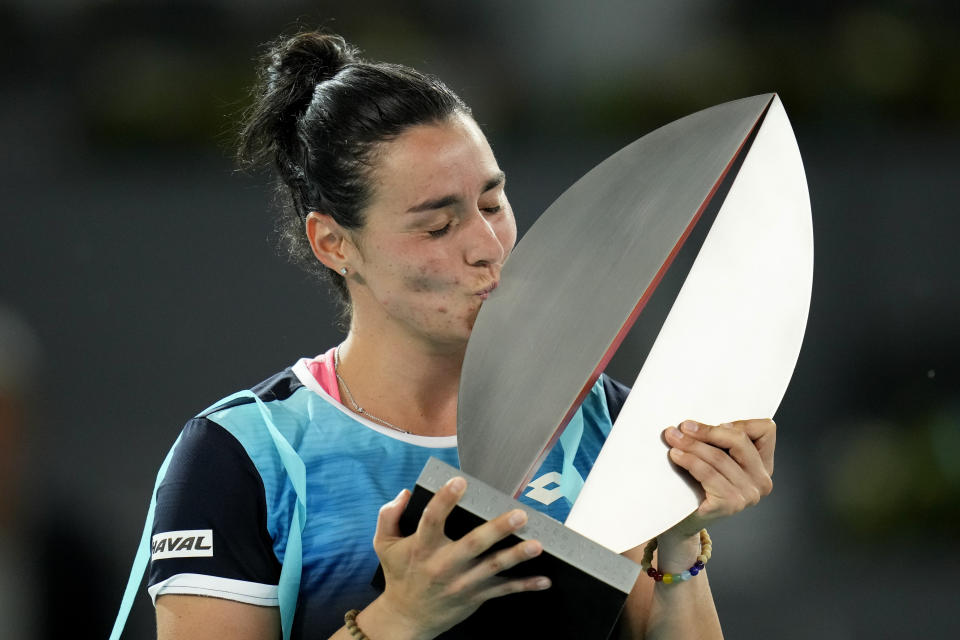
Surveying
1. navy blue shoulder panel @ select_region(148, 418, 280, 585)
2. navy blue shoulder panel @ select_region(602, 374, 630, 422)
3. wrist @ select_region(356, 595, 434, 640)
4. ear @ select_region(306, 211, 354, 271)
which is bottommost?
wrist @ select_region(356, 595, 434, 640)

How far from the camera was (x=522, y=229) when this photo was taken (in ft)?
5.65

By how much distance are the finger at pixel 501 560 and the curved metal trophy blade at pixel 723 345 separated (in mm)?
99

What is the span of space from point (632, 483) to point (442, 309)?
8.8 inches

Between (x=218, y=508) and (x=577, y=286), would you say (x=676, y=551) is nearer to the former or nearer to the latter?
(x=577, y=286)

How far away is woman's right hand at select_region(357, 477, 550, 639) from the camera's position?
0.62 m

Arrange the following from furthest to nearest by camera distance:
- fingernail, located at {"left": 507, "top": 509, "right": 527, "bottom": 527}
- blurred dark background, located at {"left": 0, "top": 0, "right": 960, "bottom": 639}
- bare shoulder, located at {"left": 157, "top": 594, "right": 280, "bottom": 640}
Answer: blurred dark background, located at {"left": 0, "top": 0, "right": 960, "bottom": 639} < bare shoulder, located at {"left": 157, "top": 594, "right": 280, "bottom": 640} < fingernail, located at {"left": 507, "top": 509, "right": 527, "bottom": 527}

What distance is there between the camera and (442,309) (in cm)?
88

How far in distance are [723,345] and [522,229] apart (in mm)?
957

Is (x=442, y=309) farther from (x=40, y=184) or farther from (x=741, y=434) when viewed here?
(x=40, y=184)

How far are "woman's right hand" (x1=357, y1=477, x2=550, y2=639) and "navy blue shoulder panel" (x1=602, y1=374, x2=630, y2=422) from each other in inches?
13.6

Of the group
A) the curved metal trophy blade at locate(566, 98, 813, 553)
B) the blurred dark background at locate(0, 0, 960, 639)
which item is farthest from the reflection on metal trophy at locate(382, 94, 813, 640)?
the blurred dark background at locate(0, 0, 960, 639)

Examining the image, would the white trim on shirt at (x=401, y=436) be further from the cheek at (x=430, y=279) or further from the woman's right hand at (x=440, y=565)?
the woman's right hand at (x=440, y=565)

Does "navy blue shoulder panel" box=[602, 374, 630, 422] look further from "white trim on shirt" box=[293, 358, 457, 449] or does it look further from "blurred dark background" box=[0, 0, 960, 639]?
"blurred dark background" box=[0, 0, 960, 639]

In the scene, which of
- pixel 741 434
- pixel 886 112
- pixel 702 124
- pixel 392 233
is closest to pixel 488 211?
pixel 392 233
